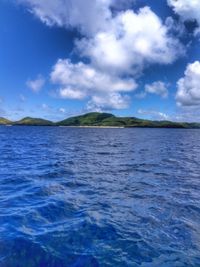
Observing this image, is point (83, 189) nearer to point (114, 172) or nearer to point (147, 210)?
point (147, 210)

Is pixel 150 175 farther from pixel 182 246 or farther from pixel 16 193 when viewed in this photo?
pixel 182 246

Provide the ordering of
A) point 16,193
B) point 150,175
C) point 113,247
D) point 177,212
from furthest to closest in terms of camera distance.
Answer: point 150,175, point 16,193, point 177,212, point 113,247

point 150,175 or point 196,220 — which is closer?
point 196,220

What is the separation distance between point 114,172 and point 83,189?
822cm

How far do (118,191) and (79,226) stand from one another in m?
6.85

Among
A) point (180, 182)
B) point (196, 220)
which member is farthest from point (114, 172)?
point (196, 220)

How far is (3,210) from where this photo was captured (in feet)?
44.1

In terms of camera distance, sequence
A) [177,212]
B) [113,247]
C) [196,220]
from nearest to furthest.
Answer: [113,247], [196,220], [177,212]

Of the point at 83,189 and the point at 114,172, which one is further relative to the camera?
the point at 114,172

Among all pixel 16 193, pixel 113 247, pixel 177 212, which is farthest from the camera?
pixel 16 193

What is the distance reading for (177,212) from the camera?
14.1 m

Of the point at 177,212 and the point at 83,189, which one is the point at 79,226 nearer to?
the point at 177,212

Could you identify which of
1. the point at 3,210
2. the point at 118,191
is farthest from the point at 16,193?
the point at 118,191

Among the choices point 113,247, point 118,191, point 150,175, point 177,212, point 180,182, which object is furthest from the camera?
point 150,175
